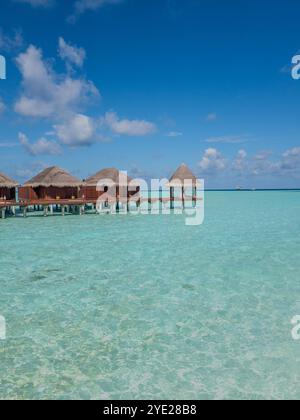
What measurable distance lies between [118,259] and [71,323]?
423 centimetres

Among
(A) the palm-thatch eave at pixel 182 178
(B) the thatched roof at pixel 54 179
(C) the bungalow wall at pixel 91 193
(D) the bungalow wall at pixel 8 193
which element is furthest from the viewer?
(A) the palm-thatch eave at pixel 182 178

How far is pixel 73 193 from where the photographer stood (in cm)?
2348

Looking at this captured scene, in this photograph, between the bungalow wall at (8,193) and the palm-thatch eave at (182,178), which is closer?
the bungalow wall at (8,193)

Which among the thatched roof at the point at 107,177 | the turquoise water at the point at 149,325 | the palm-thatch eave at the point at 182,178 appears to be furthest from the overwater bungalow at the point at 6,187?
the turquoise water at the point at 149,325

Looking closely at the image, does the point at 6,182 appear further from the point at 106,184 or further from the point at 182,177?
the point at 182,177

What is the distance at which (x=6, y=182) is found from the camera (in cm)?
2086

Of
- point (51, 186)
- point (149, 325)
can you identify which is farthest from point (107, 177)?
point (149, 325)

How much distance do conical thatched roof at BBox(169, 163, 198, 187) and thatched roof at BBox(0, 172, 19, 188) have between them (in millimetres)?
10732

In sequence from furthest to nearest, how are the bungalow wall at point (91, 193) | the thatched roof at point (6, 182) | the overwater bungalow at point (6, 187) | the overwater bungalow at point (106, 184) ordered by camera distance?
1. the bungalow wall at point (91, 193)
2. the overwater bungalow at point (106, 184)
3. the overwater bungalow at point (6, 187)
4. the thatched roof at point (6, 182)

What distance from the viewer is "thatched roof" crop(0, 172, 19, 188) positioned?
20.3 meters

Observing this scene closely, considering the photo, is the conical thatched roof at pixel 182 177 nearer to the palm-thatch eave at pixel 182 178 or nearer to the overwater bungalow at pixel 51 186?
the palm-thatch eave at pixel 182 178

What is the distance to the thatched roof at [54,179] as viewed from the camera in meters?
21.8

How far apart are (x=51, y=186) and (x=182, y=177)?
964 centimetres
